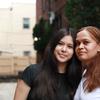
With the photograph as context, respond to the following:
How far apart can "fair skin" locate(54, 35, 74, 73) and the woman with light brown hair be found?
→ 33 cm

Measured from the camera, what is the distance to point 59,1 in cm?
2861

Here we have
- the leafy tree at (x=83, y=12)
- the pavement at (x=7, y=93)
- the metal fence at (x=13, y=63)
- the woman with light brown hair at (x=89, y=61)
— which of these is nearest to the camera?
the woman with light brown hair at (x=89, y=61)

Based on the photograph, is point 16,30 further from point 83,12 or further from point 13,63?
point 83,12

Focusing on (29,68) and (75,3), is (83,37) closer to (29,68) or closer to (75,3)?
(29,68)

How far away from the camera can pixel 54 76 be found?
3574mm

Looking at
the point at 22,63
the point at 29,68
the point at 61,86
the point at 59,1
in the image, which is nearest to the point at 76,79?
the point at 61,86

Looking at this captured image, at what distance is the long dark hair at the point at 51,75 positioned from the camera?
3.52 meters

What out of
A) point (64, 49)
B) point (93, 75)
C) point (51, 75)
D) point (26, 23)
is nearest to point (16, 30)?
point (26, 23)

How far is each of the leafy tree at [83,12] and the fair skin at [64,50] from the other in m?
8.29

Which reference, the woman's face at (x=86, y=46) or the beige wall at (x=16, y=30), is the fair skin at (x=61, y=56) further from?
the beige wall at (x=16, y=30)

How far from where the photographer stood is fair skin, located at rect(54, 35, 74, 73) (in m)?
3.43

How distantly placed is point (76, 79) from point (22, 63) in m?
42.4

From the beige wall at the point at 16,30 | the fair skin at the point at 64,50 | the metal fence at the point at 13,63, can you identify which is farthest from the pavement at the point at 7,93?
the beige wall at the point at 16,30

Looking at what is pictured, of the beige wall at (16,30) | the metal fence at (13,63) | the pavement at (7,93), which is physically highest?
the beige wall at (16,30)
